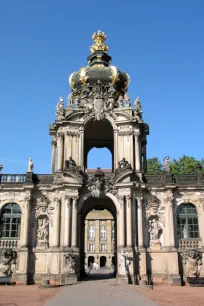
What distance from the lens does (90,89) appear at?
115ft

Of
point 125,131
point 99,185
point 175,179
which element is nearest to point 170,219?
point 175,179

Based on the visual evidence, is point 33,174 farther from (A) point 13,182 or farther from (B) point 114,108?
(B) point 114,108

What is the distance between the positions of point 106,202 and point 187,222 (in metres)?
7.69

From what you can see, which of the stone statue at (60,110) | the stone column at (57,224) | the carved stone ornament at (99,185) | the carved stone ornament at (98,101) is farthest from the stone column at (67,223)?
the carved stone ornament at (98,101)

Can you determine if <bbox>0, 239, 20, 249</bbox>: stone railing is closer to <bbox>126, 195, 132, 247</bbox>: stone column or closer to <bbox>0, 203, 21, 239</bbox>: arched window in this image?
<bbox>0, 203, 21, 239</bbox>: arched window

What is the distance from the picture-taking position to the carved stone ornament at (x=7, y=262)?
29.2 metres

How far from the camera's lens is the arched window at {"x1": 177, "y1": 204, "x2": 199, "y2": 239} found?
3028 centimetres

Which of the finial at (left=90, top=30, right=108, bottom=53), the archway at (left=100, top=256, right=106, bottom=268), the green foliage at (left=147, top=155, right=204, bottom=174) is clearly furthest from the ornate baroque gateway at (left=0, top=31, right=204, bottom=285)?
the archway at (left=100, top=256, right=106, bottom=268)

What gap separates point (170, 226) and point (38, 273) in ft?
37.1

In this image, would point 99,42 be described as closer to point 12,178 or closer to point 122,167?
point 122,167

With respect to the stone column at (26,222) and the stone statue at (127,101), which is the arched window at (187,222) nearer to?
the stone statue at (127,101)

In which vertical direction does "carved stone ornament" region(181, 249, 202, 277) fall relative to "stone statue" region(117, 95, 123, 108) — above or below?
below

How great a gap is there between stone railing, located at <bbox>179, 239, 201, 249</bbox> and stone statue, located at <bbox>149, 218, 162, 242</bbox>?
75.2 inches

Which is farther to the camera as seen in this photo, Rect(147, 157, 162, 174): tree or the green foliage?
Rect(147, 157, 162, 174): tree
